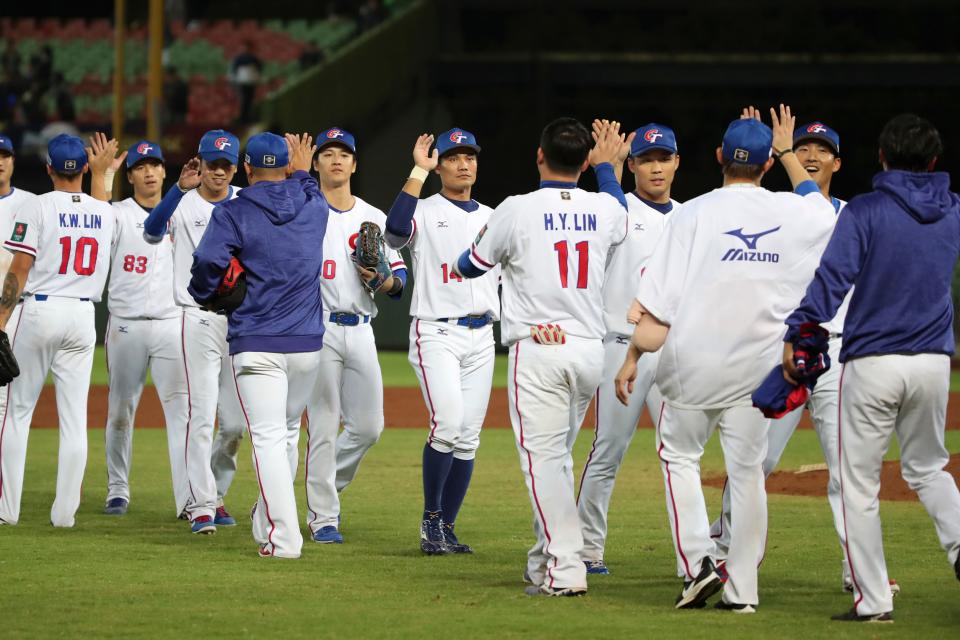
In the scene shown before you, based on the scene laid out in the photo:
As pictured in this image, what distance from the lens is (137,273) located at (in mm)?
9234

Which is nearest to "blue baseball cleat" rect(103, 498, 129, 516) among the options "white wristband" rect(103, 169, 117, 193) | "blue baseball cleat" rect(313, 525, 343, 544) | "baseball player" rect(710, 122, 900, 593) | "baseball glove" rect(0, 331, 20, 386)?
"baseball glove" rect(0, 331, 20, 386)

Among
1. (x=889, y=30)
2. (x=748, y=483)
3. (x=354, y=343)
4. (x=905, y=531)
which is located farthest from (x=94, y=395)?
(x=889, y=30)

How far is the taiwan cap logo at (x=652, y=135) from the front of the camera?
7629 millimetres

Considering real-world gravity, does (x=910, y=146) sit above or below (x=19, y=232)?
above

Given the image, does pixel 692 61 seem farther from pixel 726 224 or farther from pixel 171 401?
pixel 726 224

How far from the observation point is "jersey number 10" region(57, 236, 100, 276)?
8.72 meters

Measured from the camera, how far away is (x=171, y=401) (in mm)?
9180

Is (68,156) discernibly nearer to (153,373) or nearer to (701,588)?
(153,373)

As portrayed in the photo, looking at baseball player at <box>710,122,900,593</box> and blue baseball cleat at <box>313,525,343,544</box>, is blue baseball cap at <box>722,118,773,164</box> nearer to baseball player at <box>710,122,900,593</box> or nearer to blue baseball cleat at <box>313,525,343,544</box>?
baseball player at <box>710,122,900,593</box>

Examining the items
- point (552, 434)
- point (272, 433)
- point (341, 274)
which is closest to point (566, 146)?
point (552, 434)

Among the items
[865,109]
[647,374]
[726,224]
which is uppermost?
[865,109]

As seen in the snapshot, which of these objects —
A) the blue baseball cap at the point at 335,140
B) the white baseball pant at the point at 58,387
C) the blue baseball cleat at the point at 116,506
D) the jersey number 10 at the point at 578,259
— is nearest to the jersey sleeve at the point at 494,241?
the jersey number 10 at the point at 578,259

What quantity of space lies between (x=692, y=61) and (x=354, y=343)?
77.7 feet

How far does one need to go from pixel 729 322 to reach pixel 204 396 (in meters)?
3.98
